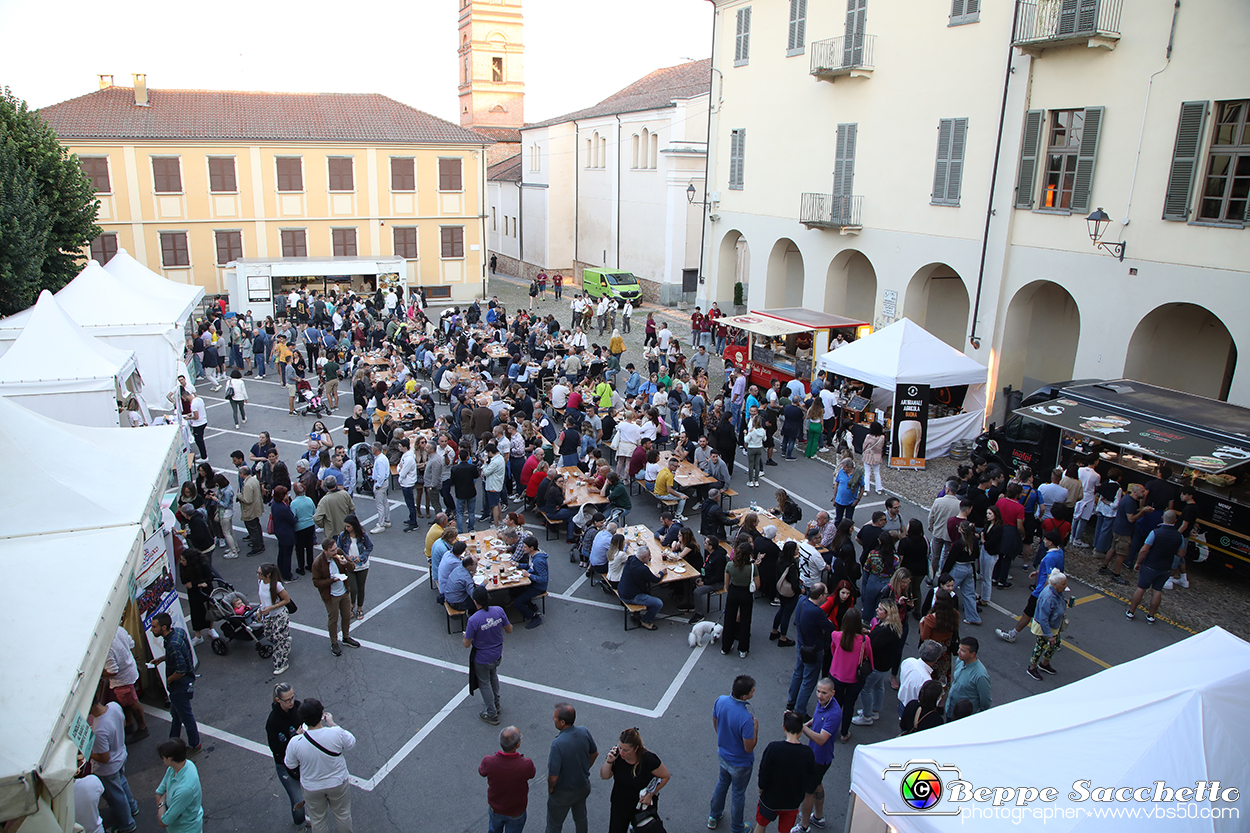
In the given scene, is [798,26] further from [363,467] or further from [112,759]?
[112,759]

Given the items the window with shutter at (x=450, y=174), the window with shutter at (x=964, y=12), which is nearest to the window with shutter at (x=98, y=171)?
the window with shutter at (x=450, y=174)

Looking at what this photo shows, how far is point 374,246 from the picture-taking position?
116 ft

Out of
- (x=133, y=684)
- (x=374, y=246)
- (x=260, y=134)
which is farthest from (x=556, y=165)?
(x=133, y=684)

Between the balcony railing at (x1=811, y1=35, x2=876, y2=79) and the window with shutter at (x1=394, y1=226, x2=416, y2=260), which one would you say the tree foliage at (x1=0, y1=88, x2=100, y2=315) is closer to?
the window with shutter at (x1=394, y1=226, x2=416, y2=260)

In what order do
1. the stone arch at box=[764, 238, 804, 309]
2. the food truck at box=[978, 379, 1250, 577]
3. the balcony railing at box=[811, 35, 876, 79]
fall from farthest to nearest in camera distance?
the stone arch at box=[764, 238, 804, 309] < the balcony railing at box=[811, 35, 876, 79] < the food truck at box=[978, 379, 1250, 577]

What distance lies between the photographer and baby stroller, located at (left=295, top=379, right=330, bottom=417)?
1847cm

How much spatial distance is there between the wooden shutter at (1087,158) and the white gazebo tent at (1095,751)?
41.1ft

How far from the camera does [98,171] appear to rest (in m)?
31.0

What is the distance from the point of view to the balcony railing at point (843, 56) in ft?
66.8

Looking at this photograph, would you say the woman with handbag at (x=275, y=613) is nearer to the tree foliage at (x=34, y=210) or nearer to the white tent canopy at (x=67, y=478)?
the white tent canopy at (x=67, y=478)

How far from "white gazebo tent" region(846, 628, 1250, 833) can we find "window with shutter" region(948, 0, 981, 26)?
636 inches

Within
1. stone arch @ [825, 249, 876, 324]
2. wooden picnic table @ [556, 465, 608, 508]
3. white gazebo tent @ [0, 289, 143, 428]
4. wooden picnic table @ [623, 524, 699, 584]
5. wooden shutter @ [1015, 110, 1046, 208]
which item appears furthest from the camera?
stone arch @ [825, 249, 876, 324]

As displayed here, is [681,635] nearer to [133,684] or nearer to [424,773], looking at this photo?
[424,773]

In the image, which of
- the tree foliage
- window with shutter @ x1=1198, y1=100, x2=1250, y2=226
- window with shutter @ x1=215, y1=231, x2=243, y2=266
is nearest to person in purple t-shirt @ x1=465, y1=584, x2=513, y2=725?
window with shutter @ x1=1198, y1=100, x2=1250, y2=226
